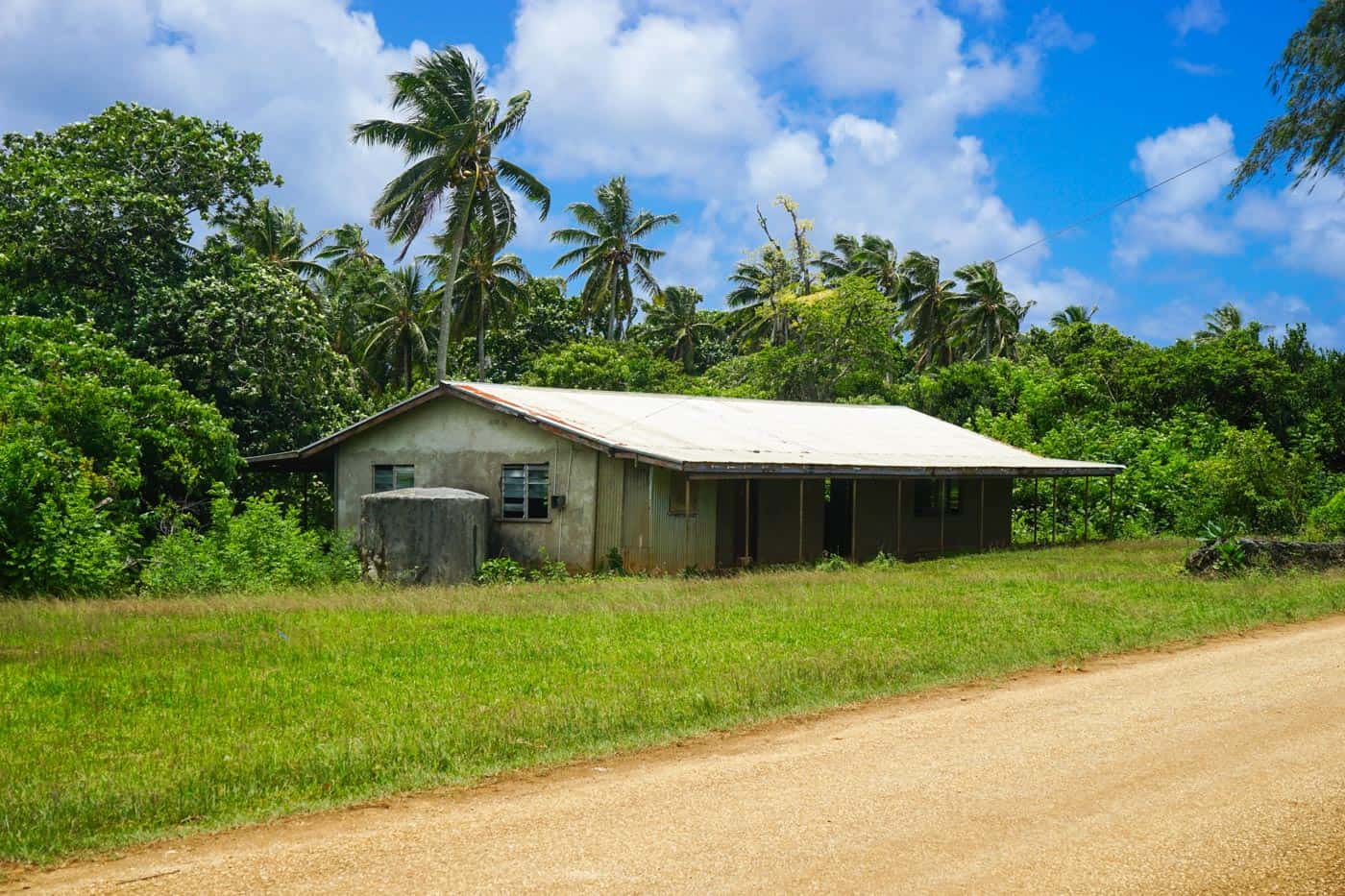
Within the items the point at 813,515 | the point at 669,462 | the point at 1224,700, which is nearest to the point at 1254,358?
the point at 813,515

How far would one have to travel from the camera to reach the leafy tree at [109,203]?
93.4ft

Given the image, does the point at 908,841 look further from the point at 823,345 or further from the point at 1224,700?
the point at 823,345

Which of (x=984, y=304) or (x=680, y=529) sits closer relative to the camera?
(x=680, y=529)

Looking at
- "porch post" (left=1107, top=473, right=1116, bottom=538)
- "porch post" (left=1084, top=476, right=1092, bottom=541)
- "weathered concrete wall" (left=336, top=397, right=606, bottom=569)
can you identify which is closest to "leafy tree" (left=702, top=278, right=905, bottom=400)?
"porch post" (left=1107, top=473, right=1116, bottom=538)

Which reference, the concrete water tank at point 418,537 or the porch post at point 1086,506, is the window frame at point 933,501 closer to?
the porch post at point 1086,506

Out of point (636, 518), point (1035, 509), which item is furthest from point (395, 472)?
point (1035, 509)

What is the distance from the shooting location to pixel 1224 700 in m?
9.49

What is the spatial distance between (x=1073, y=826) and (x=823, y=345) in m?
40.1

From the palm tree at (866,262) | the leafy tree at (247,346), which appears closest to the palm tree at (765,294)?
the palm tree at (866,262)

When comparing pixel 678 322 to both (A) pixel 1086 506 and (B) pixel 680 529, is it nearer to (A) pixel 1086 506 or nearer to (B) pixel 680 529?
(A) pixel 1086 506

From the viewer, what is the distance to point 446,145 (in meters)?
34.3

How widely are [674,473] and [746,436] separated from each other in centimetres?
320

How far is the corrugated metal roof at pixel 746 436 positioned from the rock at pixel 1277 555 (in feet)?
20.7

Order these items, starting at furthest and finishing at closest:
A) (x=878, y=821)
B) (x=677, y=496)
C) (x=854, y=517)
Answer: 1. (x=854, y=517)
2. (x=677, y=496)
3. (x=878, y=821)
